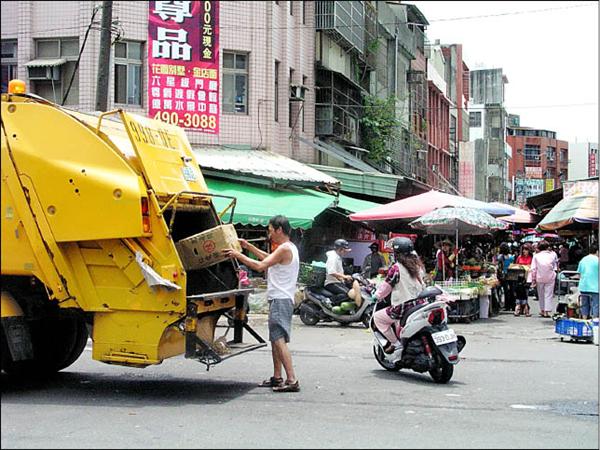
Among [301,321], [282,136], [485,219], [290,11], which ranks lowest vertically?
[301,321]

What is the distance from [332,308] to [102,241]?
9.20 metres

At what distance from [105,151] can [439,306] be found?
13.9 ft

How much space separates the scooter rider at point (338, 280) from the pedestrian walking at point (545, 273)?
520cm

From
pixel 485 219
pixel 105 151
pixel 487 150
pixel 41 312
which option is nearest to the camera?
pixel 105 151

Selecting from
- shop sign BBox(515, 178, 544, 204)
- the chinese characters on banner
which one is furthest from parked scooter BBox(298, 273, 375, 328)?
shop sign BBox(515, 178, 544, 204)

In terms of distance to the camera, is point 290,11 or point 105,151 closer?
point 105,151

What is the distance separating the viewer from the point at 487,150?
245ft

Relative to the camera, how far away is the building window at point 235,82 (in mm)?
22297

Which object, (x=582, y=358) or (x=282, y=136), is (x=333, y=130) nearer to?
(x=282, y=136)

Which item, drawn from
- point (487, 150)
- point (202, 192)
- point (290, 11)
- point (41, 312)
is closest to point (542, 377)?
point (202, 192)

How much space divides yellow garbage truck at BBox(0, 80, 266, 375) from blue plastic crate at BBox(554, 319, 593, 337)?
7.91m

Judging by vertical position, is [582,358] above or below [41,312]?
below

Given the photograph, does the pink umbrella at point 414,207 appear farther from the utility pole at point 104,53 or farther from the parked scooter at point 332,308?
the utility pole at point 104,53

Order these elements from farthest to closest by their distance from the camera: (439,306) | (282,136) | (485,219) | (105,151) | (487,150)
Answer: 1. (487,150)
2. (282,136)
3. (485,219)
4. (439,306)
5. (105,151)
